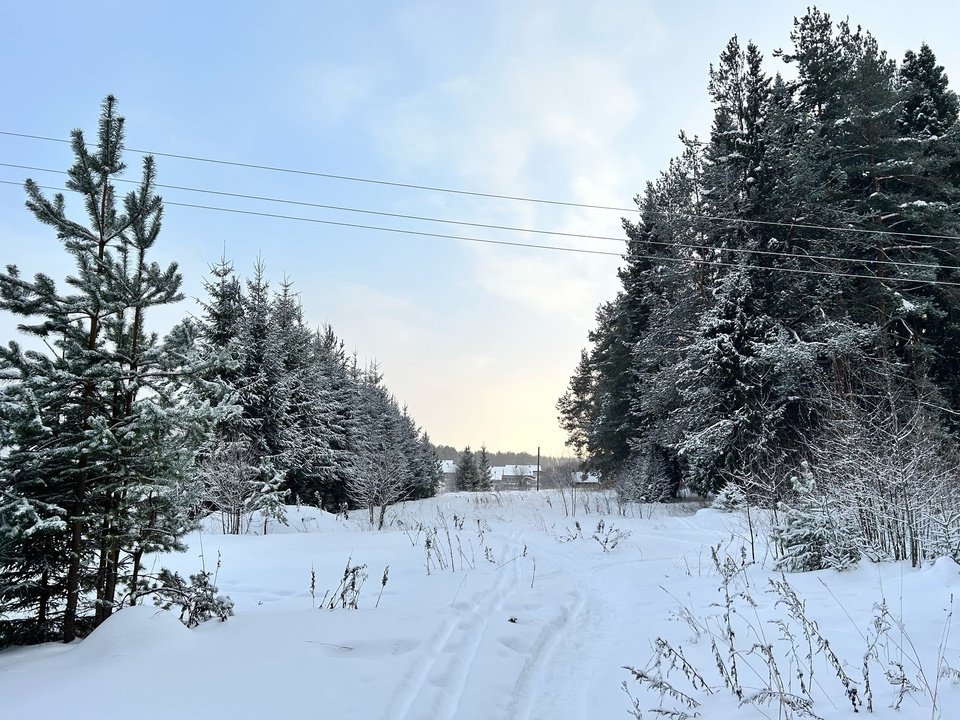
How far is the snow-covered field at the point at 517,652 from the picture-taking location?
286 centimetres

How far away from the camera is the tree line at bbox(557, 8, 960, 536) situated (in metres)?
16.5

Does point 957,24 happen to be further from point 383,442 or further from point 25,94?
point 383,442

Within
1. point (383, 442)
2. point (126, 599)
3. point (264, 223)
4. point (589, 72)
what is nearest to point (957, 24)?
point (589, 72)

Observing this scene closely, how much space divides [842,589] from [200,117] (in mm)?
11343

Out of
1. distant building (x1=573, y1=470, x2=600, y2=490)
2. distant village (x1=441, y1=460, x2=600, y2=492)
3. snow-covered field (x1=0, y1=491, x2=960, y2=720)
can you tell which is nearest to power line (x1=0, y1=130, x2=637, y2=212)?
snow-covered field (x1=0, y1=491, x2=960, y2=720)

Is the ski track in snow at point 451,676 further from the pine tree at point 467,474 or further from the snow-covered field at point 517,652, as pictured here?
the pine tree at point 467,474

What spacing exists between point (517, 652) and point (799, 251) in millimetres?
18177

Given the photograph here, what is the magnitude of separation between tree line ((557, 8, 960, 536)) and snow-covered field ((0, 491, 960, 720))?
35.7ft

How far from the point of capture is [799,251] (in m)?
17.9

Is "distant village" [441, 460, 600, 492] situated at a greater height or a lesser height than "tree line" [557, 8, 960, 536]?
lesser

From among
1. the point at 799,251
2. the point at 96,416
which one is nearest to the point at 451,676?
the point at 96,416

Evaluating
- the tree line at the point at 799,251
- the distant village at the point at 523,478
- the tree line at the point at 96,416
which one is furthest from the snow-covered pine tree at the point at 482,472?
the tree line at the point at 96,416

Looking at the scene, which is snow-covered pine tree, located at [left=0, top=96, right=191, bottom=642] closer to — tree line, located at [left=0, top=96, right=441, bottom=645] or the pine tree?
tree line, located at [left=0, top=96, right=441, bottom=645]

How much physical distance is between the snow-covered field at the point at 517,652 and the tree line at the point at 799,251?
10.9m
